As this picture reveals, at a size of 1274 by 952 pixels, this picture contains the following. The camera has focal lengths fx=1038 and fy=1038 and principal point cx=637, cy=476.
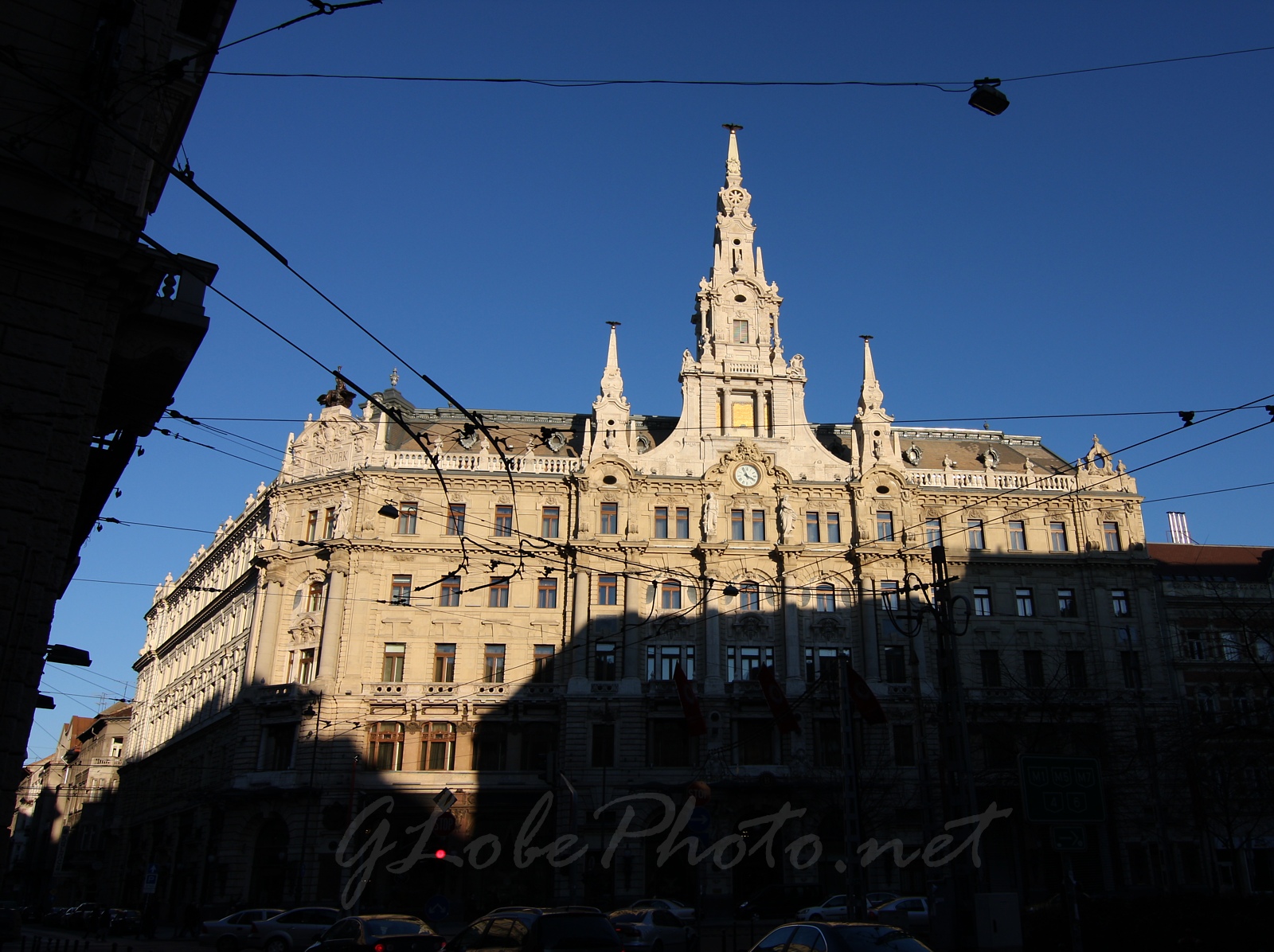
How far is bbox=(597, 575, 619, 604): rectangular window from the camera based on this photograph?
50469mm

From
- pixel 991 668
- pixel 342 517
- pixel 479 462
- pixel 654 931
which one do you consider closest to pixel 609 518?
pixel 479 462

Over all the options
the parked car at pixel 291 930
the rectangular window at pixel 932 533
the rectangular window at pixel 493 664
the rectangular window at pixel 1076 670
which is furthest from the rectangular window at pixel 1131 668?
the parked car at pixel 291 930

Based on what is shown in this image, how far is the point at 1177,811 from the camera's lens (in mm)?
49469

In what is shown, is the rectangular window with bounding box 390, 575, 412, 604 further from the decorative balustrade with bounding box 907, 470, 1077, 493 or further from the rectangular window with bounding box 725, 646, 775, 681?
the decorative balustrade with bounding box 907, 470, 1077, 493

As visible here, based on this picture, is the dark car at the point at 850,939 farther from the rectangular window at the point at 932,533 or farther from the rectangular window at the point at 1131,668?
the rectangular window at the point at 1131,668

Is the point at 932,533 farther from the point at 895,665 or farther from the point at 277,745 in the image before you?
the point at 277,745

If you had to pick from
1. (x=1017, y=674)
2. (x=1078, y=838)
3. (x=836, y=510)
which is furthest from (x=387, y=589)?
(x=1078, y=838)

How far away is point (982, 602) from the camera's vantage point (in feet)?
173

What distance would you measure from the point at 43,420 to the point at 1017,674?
46669 mm

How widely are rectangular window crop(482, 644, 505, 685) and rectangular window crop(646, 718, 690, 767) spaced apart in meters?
7.43

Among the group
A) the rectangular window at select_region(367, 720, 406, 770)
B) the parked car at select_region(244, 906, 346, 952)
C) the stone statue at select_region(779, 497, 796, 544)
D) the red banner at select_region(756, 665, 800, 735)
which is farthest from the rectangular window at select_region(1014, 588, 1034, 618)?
the parked car at select_region(244, 906, 346, 952)

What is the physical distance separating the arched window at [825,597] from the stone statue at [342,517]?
75.9 ft

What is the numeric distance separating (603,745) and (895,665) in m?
15.0

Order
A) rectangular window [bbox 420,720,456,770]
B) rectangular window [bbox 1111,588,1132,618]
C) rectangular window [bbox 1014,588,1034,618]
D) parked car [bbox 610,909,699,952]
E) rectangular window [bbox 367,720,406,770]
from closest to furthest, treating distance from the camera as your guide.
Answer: parked car [bbox 610,909,699,952], rectangular window [bbox 367,720,406,770], rectangular window [bbox 420,720,456,770], rectangular window [bbox 1014,588,1034,618], rectangular window [bbox 1111,588,1132,618]
